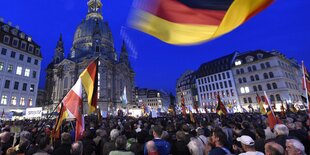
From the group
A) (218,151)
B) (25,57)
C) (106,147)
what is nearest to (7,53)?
(25,57)

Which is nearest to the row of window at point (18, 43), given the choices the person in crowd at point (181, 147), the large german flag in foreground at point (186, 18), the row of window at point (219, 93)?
the large german flag in foreground at point (186, 18)

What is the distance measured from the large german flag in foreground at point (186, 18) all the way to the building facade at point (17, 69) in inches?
1675

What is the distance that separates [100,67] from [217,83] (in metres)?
48.4

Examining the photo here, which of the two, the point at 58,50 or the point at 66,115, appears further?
the point at 58,50

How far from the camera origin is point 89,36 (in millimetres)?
83000

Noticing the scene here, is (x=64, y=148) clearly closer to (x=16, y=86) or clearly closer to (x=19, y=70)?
(x=16, y=86)

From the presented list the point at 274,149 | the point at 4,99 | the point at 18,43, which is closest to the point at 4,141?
the point at 274,149

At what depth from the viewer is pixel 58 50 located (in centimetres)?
8719

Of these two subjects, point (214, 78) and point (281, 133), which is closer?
point (281, 133)

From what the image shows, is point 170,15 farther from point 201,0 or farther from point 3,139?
Result: point 3,139

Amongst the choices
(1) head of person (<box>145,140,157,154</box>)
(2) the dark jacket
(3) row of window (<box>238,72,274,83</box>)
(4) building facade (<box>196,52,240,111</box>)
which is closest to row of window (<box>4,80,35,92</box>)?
(2) the dark jacket

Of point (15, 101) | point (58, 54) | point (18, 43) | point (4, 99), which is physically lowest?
point (15, 101)

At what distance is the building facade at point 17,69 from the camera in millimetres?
37250

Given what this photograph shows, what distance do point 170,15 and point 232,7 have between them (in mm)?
1300
